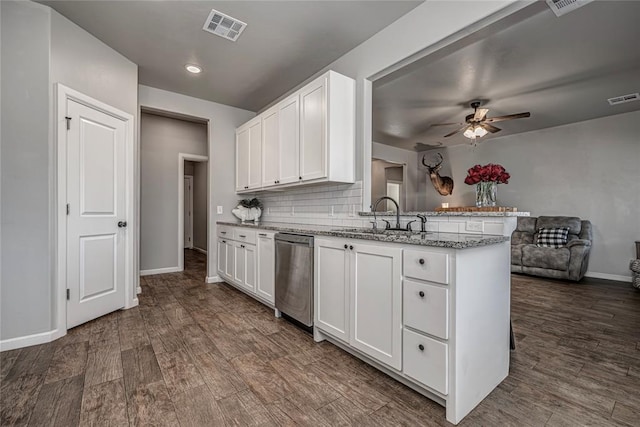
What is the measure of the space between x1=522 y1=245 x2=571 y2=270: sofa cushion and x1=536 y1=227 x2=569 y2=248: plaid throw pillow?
228mm

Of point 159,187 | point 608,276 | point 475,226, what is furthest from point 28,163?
point 608,276

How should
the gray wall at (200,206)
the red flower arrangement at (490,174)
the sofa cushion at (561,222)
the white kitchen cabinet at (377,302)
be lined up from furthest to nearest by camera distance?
the gray wall at (200,206), the sofa cushion at (561,222), the red flower arrangement at (490,174), the white kitchen cabinet at (377,302)

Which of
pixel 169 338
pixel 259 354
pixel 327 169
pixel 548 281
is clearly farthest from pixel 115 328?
pixel 548 281

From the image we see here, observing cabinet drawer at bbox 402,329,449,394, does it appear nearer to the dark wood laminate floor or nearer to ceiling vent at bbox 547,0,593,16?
the dark wood laminate floor

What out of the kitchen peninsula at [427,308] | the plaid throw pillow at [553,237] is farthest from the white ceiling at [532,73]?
the plaid throw pillow at [553,237]

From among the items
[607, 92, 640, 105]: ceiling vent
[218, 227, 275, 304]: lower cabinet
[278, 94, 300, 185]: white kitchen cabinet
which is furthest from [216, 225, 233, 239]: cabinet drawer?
[607, 92, 640, 105]: ceiling vent

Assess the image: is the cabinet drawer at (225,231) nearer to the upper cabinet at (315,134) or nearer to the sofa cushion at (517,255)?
the upper cabinet at (315,134)

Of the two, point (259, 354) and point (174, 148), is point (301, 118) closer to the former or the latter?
point (259, 354)

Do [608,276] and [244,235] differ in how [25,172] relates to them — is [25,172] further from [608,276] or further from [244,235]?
[608,276]

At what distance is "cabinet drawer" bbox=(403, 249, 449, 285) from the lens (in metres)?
1.42

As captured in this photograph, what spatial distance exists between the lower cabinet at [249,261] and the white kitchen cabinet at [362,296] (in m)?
0.83

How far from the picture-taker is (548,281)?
4.61 m

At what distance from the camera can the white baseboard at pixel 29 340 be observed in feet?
7.11

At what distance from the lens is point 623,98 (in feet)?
13.4
